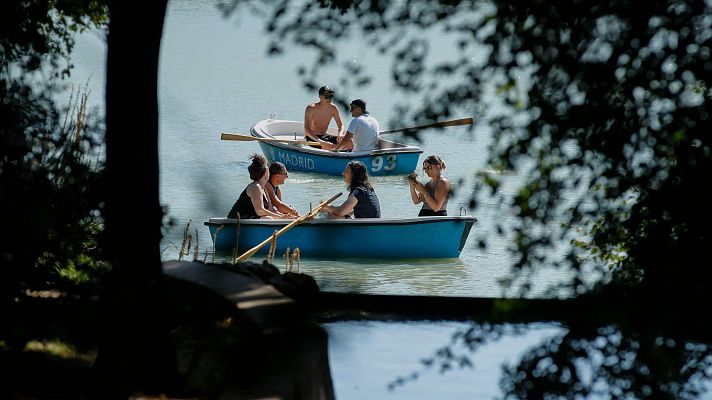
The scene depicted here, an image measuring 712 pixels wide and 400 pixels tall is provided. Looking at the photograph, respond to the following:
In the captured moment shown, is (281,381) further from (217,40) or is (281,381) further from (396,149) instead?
(217,40)

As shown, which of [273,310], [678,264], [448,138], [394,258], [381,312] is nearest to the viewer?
[678,264]

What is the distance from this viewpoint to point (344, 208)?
452 inches

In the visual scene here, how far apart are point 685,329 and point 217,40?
95.6ft

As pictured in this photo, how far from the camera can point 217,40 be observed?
3259 cm

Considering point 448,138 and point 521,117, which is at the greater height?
point 448,138

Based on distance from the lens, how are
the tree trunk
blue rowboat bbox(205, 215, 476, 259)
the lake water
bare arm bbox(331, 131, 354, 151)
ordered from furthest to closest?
1. bare arm bbox(331, 131, 354, 151)
2. blue rowboat bbox(205, 215, 476, 259)
3. the tree trunk
4. the lake water

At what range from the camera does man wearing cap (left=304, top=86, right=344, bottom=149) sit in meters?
16.7

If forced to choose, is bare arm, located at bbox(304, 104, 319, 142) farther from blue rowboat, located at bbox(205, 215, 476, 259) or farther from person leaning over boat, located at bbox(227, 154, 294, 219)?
person leaning over boat, located at bbox(227, 154, 294, 219)

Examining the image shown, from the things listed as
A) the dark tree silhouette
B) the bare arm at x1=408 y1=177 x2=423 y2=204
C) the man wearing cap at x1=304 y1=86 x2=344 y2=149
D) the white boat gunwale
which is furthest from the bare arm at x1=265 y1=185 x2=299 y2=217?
the dark tree silhouette

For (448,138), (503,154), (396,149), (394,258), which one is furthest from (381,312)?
(448,138)

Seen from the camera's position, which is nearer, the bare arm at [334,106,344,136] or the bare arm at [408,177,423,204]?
the bare arm at [408,177,423,204]

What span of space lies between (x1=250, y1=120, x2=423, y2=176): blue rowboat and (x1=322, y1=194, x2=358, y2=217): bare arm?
4.65 metres

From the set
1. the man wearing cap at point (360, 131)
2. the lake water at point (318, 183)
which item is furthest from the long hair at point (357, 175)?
the man wearing cap at point (360, 131)

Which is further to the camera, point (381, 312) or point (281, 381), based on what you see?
point (381, 312)
